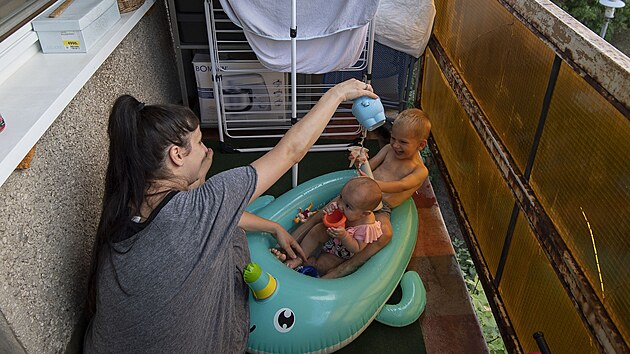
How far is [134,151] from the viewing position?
1258 millimetres

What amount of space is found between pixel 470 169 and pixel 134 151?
1.52 meters

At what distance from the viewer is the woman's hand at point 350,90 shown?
1.59 meters

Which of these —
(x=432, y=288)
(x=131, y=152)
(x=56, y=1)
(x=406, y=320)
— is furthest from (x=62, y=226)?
(x=432, y=288)

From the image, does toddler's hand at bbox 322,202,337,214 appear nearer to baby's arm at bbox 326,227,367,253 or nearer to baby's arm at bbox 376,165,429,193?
baby's arm at bbox 326,227,367,253

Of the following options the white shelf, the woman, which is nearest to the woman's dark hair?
the woman

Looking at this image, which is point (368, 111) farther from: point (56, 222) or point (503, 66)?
point (56, 222)

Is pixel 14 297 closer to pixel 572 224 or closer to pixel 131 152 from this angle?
pixel 131 152

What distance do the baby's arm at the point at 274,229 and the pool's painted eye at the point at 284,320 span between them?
328 mm

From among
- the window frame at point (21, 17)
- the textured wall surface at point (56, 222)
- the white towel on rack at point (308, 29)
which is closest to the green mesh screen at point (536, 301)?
the white towel on rack at point (308, 29)

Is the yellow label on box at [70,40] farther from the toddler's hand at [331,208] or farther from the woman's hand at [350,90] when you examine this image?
the toddler's hand at [331,208]

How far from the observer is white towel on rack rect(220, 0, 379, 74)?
2.48 metres

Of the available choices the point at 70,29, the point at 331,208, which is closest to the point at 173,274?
the point at 331,208

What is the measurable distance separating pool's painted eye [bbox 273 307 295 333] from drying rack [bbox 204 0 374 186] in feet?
4.42

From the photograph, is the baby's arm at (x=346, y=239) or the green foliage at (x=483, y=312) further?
the green foliage at (x=483, y=312)
